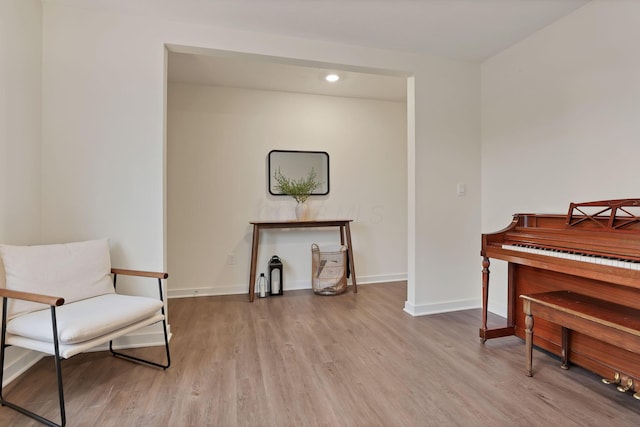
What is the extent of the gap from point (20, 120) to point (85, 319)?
132 cm

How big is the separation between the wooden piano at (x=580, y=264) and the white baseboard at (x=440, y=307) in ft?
2.13

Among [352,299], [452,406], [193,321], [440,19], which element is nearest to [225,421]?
[452,406]

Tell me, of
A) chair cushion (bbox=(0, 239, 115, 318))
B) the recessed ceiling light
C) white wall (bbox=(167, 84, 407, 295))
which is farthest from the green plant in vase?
chair cushion (bbox=(0, 239, 115, 318))

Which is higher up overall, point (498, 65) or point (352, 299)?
point (498, 65)

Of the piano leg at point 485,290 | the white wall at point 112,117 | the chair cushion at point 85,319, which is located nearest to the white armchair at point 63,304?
the chair cushion at point 85,319

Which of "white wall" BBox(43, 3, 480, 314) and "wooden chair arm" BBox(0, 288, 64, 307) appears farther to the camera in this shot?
"white wall" BBox(43, 3, 480, 314)

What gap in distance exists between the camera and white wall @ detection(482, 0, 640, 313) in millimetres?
2014

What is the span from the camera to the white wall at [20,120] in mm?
1829

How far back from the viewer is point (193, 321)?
2.81 metres

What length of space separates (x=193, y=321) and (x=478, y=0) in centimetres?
323

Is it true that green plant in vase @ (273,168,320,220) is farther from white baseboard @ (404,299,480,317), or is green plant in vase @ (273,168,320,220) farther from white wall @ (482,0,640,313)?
white wall @ (482,0,640,313)

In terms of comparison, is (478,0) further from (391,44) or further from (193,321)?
(193,321)

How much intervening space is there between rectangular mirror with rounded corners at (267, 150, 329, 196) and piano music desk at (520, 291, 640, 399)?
2565mm

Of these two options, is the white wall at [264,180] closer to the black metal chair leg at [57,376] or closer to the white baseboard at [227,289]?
the white baseboard at [227,289]
